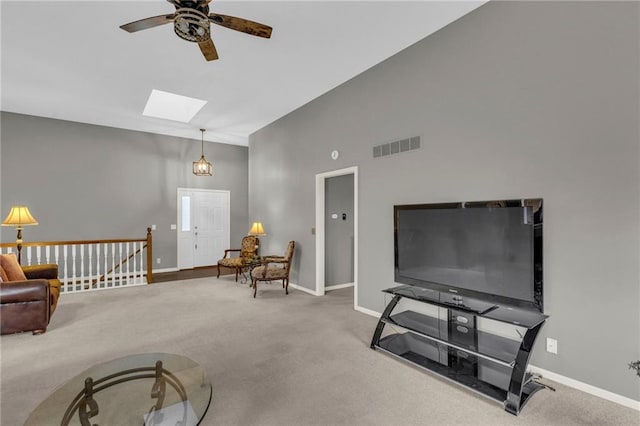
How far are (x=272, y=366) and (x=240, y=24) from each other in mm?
3019

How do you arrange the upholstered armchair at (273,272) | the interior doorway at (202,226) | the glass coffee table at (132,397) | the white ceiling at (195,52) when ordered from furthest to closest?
the interior doorway at (202,226) < the upholstered armchair at (273,272) < the white ceiling at (195,52) < the glass coffee table at (132,397)

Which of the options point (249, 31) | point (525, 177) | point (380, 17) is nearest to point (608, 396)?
point (525, 177)

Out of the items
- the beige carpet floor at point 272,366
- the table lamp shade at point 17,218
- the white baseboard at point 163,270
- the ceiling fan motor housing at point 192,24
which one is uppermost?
the ceiling fan motor housing at point 192,24

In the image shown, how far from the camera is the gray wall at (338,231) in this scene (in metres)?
5.64

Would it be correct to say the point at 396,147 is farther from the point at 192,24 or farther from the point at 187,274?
the point at 187,274

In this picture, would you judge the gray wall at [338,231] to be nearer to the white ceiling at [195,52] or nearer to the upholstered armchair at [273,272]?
the upholstered armchair at [273,272]

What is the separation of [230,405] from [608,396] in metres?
2.82

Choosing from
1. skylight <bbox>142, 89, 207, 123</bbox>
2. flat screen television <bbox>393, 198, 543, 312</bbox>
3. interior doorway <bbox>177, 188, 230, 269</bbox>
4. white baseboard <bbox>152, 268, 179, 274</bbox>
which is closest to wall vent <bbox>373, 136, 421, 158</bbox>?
flat screen television <bbox>393, 198, 543, 312</bbox>

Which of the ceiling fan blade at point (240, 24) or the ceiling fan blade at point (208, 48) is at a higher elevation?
the ceiling fan blade at point (240, 24)

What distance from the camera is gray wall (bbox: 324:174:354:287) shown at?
18.5 feet

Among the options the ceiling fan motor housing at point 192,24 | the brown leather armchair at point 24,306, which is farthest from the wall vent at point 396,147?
the brown leather armchair at point 24,306

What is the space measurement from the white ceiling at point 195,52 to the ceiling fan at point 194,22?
0.60 meters

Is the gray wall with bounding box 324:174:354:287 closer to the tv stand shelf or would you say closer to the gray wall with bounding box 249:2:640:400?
the gray wall with bounding box 249:2:640:400

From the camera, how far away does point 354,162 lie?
4.58m
